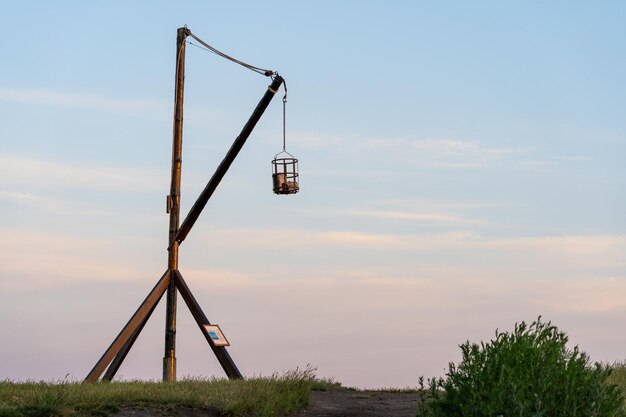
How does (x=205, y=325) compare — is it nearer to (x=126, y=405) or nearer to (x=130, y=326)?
(x=130, y=326)

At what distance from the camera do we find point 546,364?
12539mm

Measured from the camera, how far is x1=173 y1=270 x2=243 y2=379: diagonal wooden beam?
22.2m

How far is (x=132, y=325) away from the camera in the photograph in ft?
72.9

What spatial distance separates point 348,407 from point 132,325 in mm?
7171

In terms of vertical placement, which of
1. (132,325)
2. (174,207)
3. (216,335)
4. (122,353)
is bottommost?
(122,353)

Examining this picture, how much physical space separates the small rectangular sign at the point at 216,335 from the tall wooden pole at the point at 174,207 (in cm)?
91

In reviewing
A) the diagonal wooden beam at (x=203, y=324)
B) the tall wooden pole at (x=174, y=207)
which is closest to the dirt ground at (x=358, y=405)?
the diagonal wooden beam at (x=203, y=324)

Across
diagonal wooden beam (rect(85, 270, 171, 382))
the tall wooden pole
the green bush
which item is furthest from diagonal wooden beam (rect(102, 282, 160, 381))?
the green bush

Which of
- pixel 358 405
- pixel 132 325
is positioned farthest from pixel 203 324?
pixel 358 405

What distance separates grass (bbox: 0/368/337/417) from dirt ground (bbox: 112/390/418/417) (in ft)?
0.68

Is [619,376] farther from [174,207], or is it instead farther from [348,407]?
[174,207]

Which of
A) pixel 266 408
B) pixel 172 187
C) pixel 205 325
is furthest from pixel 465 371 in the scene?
pixel 172 187

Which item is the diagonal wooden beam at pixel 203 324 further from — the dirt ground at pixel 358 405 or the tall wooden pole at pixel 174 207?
the dirt ground at pixel 358 405

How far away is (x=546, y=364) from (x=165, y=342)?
1210 cm
